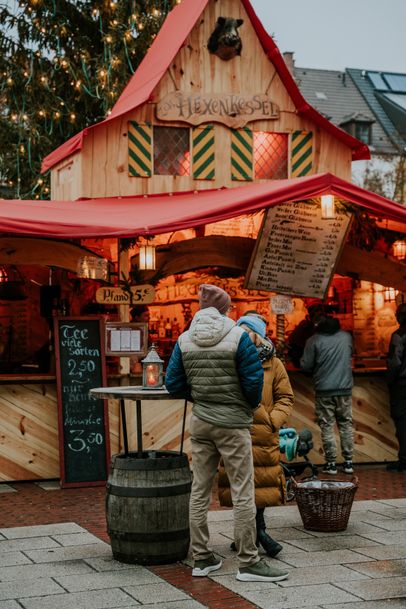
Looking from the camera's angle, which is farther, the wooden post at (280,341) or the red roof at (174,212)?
the wooden post at (280,341)

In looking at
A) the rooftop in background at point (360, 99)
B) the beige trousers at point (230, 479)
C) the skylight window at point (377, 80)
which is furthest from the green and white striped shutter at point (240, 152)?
the skylight window at point (377, 80)

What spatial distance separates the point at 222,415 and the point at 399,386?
5.61 m

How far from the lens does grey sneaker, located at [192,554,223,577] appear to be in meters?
6.55

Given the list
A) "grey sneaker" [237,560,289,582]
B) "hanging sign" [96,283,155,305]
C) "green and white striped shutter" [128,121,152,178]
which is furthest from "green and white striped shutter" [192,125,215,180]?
"grey sneaker" [237,560,289,582]

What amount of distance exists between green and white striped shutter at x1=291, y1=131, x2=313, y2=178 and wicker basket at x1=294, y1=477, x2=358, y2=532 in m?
7.05

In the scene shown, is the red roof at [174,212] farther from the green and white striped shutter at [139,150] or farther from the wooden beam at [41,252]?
the green and white striped shutter at [139,150]

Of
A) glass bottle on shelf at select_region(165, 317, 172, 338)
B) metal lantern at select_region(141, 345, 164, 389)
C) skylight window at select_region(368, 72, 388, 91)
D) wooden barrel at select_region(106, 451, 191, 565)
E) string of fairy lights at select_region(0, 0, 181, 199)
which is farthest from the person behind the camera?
skylight window at select_region(368, 72, 388, 91)

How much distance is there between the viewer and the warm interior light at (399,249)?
1354 centimetres

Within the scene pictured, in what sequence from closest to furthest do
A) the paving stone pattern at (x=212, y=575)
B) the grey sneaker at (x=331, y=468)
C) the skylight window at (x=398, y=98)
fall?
the paving stone pattern at (x=212, y=575)
the grey sneaker at (x=331, y=468)
the skylight window at (x=398, y=98)

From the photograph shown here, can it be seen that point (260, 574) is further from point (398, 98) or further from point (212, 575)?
point (398, 98)

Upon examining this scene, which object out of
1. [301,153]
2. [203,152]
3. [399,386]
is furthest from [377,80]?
[399,386]

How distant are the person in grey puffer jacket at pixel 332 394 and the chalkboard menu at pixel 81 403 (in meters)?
2.51

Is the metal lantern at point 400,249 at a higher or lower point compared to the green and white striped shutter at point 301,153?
lower

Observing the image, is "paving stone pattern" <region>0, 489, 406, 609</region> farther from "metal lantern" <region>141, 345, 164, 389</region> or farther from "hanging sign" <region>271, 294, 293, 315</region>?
"hanging sign" <region>271, 294, 293, 315</region>
